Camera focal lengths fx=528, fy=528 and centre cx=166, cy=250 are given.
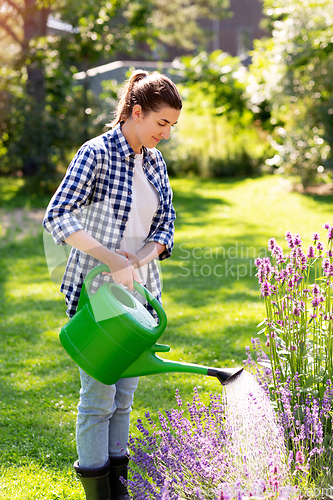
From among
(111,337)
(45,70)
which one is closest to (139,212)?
(111,337)

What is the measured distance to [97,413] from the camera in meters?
1.80

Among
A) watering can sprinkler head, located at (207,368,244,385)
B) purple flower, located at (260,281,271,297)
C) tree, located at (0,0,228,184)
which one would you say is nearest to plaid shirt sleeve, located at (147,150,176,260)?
purple flower, located at (260,281,271,297)

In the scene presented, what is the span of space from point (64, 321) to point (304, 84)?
21.5ft

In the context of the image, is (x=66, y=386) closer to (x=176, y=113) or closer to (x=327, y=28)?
(x=176, y=113)

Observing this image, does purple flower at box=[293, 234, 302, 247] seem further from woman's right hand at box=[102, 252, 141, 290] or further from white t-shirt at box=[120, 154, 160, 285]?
woman's right hand at box=[102, 252, 141, 290]

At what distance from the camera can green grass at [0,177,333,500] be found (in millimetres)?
2414

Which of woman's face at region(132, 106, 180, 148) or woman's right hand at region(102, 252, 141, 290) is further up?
woman's face at region(132, 106, 180, 148)

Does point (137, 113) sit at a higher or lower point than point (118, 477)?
higher

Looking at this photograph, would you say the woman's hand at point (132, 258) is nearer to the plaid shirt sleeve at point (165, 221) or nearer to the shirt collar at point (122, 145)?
the plaid shirt sleeve at point (165, 221)

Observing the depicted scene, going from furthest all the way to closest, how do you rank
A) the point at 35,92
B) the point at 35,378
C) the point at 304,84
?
the point at 35,92 → the point at 304,84 → the point at 35,378

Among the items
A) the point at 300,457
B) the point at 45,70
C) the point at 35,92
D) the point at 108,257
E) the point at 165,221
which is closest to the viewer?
the point at 300,457

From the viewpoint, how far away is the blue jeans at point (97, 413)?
1.78 meters

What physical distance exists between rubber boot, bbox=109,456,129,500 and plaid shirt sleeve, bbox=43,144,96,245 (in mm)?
923

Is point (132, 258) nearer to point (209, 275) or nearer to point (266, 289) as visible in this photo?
point (266, 289)
